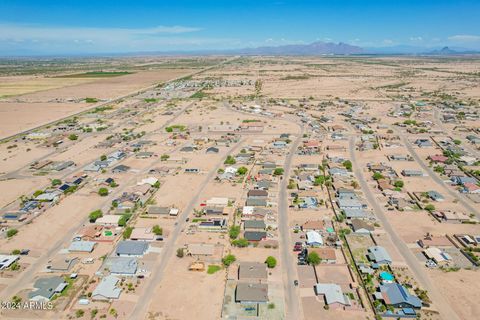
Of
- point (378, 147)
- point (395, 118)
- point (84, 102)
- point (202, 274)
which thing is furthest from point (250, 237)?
point (84, 102)


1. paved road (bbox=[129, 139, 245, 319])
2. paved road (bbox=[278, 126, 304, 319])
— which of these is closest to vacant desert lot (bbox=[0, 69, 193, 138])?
paved road (bbox=[129, 139, 245, 319])

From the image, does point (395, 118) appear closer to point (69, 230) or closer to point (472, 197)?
point (472, 197)

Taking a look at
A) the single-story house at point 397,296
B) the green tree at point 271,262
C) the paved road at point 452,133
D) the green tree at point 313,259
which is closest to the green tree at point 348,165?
the paved road at point 452,133

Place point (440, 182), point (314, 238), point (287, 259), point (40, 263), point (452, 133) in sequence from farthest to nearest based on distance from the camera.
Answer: point (452, 133) < point (440, 182) < point (314, 238) < point (287, 259) < point (40, 263)

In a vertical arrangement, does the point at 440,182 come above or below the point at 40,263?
above

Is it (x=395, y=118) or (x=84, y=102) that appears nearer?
(x=395, y=118)

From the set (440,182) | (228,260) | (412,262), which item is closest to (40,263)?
(228,260)

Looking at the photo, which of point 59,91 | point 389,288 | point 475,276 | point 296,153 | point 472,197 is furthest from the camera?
point 59,91

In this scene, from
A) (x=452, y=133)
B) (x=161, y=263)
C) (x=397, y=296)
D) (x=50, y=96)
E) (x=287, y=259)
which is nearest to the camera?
(x=397, y=296)

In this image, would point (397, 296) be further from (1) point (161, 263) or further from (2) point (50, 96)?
(2) point (50, 96)
